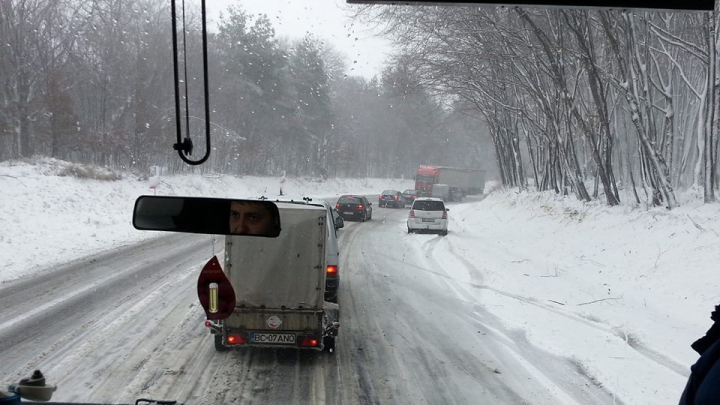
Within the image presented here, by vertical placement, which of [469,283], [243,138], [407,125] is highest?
[407,125]

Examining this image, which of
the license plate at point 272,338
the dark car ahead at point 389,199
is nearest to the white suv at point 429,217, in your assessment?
the license plate at point 272,338

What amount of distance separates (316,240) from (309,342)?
138 cm

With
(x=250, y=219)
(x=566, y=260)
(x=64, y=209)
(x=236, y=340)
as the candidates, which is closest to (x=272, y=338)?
(x=236, y=340)

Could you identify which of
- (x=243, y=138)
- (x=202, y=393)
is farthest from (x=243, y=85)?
(x=202, y=393)

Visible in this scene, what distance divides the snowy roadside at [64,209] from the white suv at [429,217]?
914 cm

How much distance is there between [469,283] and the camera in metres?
13.8

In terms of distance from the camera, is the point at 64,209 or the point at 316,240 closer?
the point at 316,240

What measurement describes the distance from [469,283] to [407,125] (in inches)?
1894

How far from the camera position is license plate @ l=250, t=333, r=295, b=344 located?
7352mm

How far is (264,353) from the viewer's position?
781 cm

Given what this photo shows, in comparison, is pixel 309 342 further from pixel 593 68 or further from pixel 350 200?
pixel 350 200

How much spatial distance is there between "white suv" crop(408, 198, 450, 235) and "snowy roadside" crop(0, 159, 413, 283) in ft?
30.0

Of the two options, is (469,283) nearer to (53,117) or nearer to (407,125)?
(53,117)

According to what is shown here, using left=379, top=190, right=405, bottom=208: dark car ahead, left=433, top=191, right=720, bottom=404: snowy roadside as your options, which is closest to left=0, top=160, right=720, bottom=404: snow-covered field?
left=433, top=191, right=720, bottom=404: snowy roadside
